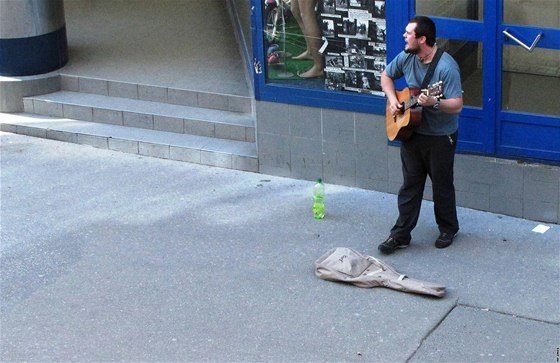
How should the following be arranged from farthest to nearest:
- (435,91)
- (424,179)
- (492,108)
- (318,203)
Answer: (318,203)
(492,108)
(424,179)
(435,91)

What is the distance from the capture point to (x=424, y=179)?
26.7 feet

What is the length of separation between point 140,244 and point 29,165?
7.78 feet

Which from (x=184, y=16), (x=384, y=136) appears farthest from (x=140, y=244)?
(x=184, y=16)

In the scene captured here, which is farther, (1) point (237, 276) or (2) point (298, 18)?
(2) point (298, 18)

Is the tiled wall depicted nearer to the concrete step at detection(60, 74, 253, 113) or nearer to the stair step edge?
the stair step edge

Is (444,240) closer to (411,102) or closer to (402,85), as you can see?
(411,102)

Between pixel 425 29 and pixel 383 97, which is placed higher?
pixel 425 29

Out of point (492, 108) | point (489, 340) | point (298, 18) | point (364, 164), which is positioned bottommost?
point (489, 340)

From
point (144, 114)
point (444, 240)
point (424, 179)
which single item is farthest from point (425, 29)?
point (144, 114)

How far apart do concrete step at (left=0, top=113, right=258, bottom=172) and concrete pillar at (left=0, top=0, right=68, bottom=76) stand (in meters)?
0.54

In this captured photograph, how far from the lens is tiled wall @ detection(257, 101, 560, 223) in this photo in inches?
336

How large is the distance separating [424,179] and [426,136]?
40 cm

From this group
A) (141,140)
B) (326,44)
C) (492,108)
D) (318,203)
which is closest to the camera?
(492,108)

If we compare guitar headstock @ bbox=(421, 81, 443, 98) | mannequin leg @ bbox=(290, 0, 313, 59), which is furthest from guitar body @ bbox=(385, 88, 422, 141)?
mannequin leg @ bbox=(290, 0, 313, 59)
